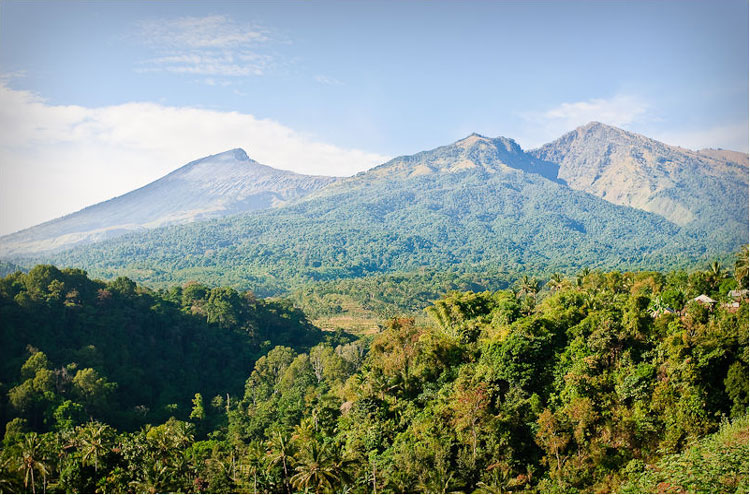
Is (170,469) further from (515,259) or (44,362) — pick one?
(515,259)

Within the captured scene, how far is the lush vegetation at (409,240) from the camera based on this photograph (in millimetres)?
94938

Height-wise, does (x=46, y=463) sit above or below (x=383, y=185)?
below

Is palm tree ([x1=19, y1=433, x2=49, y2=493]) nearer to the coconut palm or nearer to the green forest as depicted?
the green forest

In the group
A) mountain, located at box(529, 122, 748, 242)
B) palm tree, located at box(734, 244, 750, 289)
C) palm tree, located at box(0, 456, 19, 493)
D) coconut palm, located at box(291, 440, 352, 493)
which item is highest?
mountain, located at box(529, 122, 748, 242)

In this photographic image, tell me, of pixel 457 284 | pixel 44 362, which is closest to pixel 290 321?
pixel 44 362

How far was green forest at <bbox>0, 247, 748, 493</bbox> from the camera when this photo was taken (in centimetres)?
1374

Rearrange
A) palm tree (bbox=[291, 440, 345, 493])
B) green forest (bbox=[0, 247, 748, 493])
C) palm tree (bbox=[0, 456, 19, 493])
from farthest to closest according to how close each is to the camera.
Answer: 1. green forest (bbox=[0, 247, 748, 493])
2. palm tree (bbox=[291, 440, 345, 493])
3. palm tree (bbox=[0, 456, 19, 493])

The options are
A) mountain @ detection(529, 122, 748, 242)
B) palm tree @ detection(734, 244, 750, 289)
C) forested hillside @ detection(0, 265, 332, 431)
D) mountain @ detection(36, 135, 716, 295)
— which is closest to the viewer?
palm tree @ detection(734, 244, 750, 289)

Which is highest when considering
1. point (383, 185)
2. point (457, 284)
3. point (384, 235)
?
point (383, 185)

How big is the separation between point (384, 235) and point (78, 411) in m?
104

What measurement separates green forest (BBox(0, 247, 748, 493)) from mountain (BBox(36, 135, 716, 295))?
56.8 metres

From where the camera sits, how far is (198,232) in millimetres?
126188

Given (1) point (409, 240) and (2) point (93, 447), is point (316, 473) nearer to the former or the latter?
(2) point (93, 447)

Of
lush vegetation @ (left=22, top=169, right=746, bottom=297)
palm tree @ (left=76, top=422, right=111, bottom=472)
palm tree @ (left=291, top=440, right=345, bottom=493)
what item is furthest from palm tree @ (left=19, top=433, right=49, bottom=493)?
lush vegetation @ (left=22, top=169, right=746, bottom=297)
